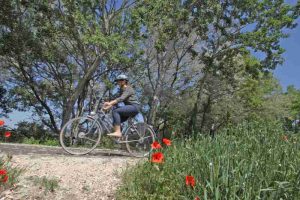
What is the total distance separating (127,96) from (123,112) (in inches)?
14.2

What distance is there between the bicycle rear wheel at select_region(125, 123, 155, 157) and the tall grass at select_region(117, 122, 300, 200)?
3.26 m

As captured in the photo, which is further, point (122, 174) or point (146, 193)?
point (122, 174)

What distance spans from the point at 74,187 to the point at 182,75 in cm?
2888

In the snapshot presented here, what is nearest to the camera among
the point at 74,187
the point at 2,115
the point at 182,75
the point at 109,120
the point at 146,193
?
the point at 146,193

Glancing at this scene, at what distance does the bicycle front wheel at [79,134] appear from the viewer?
9344mm

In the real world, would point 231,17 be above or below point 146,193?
above

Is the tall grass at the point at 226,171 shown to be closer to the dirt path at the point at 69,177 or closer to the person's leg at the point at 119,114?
the dirt path at the point at 69,177

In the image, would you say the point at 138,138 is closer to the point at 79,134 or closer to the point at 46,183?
the point at 79,134

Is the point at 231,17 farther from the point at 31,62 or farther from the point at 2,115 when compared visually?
the point at 2,115

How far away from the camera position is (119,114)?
31.2 ft

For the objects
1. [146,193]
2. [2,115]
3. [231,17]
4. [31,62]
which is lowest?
[146,193]

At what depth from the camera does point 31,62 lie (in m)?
27.1

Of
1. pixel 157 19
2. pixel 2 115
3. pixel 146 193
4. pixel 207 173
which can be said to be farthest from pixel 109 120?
pixel 2 115

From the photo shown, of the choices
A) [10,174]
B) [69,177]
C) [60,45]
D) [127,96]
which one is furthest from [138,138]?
[60,45]
